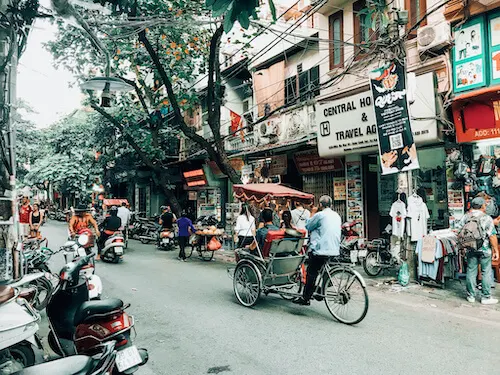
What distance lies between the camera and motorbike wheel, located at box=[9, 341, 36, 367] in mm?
3877

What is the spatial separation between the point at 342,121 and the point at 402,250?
4266 millimetres

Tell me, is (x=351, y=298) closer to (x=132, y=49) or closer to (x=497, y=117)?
(x=497, y=117)

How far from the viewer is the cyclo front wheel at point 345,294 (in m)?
5.38

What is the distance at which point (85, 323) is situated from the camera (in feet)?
12.1

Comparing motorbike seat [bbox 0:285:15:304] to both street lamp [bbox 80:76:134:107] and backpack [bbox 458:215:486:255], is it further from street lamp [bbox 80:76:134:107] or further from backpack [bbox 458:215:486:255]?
backpack [bbox 458:215:486:255]

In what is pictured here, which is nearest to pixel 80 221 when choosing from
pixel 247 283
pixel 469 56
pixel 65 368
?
pixel 247 283

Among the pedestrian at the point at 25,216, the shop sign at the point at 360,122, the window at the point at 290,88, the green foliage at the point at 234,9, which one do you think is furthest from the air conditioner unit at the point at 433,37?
the pedestrian at the point at 25,216

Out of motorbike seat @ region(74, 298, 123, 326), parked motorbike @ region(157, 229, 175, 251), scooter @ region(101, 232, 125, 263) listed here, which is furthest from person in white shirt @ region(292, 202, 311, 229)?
motorbike seat @ region(74, 298, 123, 326)

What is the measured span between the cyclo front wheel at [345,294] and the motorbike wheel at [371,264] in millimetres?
3923

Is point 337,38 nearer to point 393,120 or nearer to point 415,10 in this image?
point 415,10

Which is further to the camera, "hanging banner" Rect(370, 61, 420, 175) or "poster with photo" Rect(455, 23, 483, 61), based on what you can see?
"poster with photo" Rect(455, 23, 483, 61)

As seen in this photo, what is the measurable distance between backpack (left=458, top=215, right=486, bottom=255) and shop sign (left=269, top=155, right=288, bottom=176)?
325 inches

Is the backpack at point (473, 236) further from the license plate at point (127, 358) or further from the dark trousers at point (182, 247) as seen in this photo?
the dark trousers at point (182, 247)

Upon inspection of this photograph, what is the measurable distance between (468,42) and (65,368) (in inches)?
396
